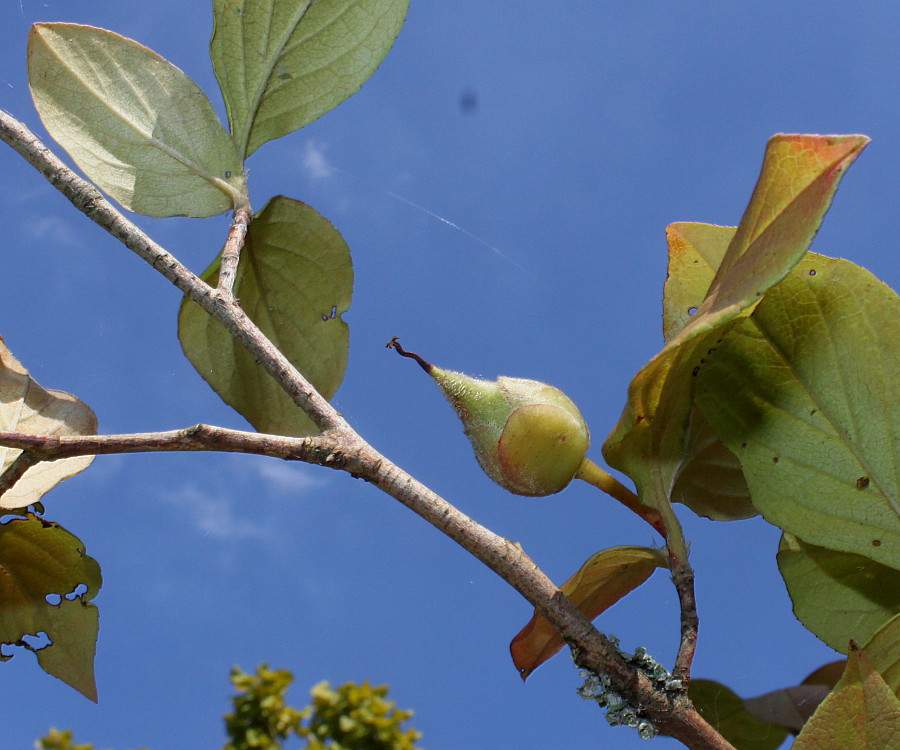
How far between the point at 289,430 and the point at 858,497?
658 mm

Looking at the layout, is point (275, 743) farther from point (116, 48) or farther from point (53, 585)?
point (116, 48)

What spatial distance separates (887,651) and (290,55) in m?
0.87

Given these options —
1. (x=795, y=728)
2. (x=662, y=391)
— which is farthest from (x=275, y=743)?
(x=795, y=728)

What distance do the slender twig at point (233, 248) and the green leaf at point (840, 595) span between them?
24.3 inches

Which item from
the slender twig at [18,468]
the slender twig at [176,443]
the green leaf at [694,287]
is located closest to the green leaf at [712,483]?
the green leaf at [694,287]

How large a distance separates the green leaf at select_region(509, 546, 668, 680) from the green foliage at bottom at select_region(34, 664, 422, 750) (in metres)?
0.22

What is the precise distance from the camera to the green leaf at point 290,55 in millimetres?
914

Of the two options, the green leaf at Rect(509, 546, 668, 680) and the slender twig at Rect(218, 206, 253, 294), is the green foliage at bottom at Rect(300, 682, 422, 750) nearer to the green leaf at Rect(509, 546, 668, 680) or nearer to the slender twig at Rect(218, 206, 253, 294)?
the green leaf at Rect(509, 546, 668, 680)

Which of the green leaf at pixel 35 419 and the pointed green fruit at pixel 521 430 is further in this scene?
the green leaf at pixel 35 419

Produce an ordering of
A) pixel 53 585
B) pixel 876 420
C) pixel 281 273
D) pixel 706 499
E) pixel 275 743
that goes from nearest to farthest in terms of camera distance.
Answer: pixel 275 743 < pixel 876 420 < pixel 706 499 < pixel 53 585 < pixel 281 273

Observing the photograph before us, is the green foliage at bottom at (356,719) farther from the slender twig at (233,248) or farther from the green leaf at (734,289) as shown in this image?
the slender twig at (233,248)

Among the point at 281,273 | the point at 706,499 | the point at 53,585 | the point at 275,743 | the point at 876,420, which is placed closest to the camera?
the point at 275,743

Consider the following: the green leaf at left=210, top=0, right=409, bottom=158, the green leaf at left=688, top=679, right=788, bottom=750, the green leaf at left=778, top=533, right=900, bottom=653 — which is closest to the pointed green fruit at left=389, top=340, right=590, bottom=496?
the green leaf at left=778, top=533, right=900, bottom=653

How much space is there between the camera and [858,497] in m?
0.65
